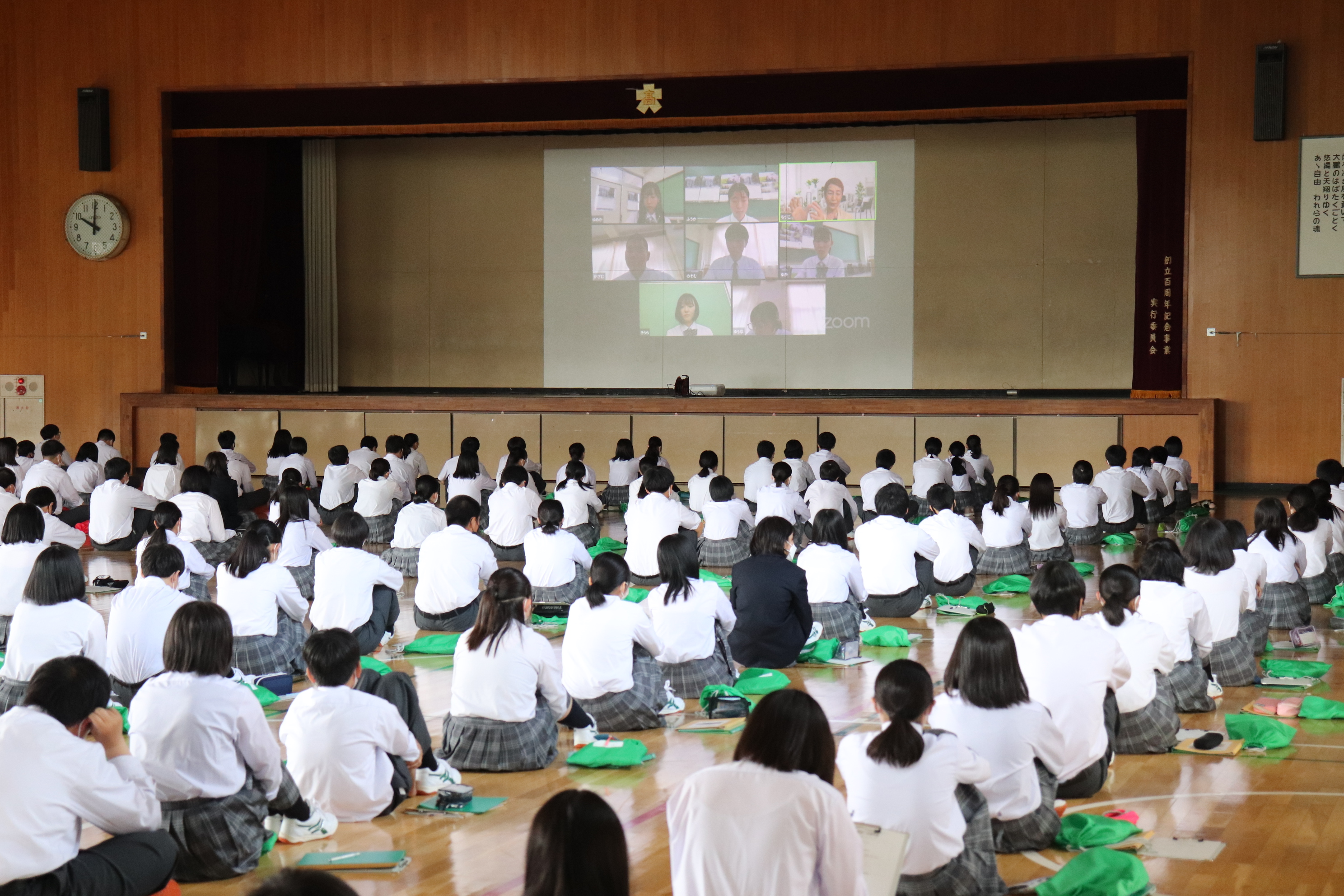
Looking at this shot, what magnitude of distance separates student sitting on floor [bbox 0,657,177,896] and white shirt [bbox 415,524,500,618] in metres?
4.05

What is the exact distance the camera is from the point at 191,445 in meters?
15.5

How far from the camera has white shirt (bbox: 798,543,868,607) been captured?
7.34m

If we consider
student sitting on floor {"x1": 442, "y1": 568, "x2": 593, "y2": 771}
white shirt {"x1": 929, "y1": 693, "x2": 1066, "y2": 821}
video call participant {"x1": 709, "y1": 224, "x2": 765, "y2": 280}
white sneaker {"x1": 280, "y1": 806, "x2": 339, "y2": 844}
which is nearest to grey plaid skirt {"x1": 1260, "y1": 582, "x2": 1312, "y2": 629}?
white shirt {"x1": 929, "y1": 693, "x2": 1066, "y2": 821}

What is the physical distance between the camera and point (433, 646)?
7.57m

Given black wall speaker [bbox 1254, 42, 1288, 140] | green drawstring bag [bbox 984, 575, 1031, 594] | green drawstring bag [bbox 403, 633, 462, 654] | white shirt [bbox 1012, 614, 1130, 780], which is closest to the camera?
white shirt [bbox 1012, 614, 1130, 780]

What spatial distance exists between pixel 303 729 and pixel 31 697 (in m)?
1.11

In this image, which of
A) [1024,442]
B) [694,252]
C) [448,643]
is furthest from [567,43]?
[448,643]

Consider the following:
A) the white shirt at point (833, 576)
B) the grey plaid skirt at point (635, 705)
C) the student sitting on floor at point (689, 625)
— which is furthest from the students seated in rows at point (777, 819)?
the white shirt at point (833, 576)

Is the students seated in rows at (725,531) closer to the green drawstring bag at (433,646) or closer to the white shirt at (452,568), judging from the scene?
the white shirt at (452,568)

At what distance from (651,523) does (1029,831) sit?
5.25 meters

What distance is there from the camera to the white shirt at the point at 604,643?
18.8ft

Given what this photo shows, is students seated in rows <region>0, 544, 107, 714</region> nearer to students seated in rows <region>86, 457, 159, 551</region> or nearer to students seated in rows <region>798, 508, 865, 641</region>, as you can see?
students seated in rows <region>798, 508, 865, 641</region>

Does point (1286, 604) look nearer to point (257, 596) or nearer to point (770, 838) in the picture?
point (257, 596)

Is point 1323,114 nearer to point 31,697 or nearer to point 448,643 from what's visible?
point 448,643
